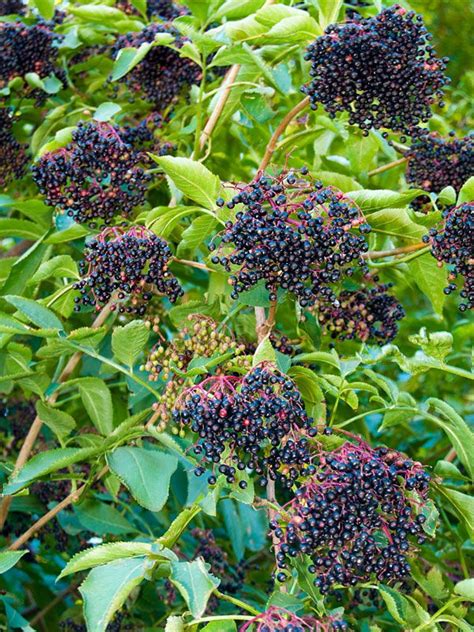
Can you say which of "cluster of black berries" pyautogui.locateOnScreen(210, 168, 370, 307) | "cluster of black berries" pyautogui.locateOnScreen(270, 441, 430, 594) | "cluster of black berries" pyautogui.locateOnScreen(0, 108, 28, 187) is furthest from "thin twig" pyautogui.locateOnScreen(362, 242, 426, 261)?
"cluster of black berries" pyautogui.locateOnScreen(0, 108, 28, 187)

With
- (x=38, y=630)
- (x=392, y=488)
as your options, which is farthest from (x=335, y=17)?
(x=38, y=630)

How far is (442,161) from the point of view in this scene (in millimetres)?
2031

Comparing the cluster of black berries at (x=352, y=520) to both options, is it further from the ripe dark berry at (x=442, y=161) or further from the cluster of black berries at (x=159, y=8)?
the cluster of black berries at (x=159, y=8)

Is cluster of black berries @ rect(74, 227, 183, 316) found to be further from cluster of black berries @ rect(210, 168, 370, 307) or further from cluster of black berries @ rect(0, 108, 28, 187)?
cluster of black berries @ rect(0, 108, 28, 187)

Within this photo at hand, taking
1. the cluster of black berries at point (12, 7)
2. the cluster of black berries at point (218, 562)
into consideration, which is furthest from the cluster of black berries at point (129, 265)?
the cluster of black berries at point (12, 7)

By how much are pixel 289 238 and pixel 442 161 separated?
702 mm

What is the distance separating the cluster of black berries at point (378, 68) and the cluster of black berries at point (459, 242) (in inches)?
10.5

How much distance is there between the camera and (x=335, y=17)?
6.20 ft

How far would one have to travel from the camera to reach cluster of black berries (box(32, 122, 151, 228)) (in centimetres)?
192

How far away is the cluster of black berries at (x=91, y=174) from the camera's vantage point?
6.30ft

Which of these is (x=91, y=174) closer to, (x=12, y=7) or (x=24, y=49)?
(x=24, y=49)

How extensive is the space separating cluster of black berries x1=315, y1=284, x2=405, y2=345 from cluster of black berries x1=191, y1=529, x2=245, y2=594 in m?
0.67

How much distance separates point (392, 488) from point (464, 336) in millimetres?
1319

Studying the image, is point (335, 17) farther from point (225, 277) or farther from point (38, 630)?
point (38, 630)
